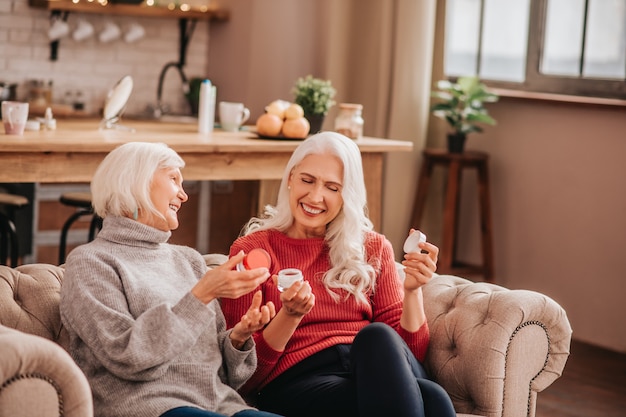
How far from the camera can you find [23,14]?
5.33 metres

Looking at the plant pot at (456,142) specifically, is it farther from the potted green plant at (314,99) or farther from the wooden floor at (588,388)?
the wooden floor at (588,388)

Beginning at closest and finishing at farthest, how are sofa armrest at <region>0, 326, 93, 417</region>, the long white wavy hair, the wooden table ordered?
sofa armrest at <region>0, 326, 93, 417</region> → the long white wavy hair → the wooden table

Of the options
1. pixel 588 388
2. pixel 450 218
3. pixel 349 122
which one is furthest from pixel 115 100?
pixel 588 388

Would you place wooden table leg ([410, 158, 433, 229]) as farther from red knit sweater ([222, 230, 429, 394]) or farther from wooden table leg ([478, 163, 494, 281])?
red knit sweater ([222, 230, 429, 394])

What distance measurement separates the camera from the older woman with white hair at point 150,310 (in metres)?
2.00

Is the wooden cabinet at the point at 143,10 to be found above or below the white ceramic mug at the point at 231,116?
above

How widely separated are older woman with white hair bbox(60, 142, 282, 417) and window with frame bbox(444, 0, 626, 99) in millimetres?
2805

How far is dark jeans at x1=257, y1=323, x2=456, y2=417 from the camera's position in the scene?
2127 millimetres

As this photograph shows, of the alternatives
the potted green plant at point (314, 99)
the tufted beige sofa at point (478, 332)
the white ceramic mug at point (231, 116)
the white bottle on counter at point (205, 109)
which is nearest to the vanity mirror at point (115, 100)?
the white bottle on counter at point (205, 109)

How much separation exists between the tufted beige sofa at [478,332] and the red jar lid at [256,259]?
1.14ft

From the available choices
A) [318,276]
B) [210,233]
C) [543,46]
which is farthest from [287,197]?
[210,233]

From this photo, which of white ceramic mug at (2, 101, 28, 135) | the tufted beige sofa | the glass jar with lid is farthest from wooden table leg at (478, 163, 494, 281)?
white ceramic mug at (2, 101, 28, 135)

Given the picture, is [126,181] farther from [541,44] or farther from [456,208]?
[541,44]

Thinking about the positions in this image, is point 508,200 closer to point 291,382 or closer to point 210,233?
point 210,233
